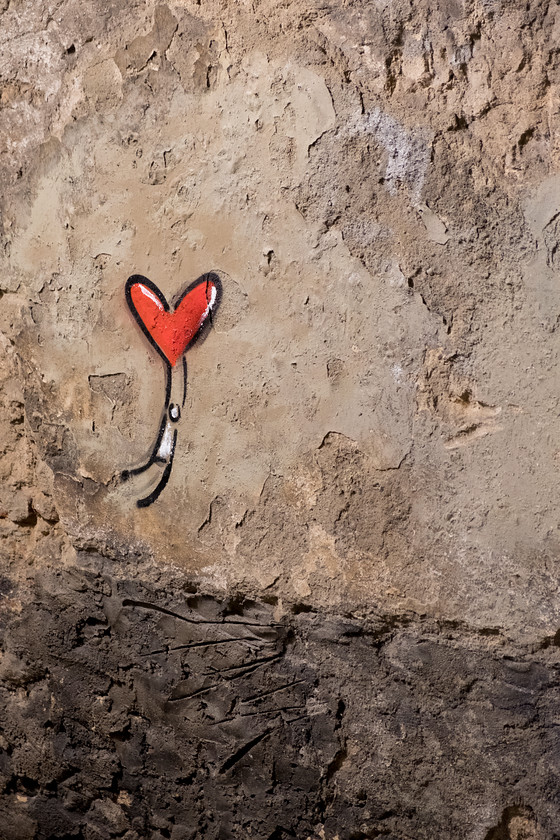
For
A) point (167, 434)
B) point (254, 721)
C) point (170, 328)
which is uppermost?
point (170, 328)

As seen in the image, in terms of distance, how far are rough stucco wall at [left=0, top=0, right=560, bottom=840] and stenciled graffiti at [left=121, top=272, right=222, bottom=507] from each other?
0.04 m

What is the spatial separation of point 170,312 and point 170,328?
57mm

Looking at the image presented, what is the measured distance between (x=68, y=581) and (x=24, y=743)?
2.54 feet

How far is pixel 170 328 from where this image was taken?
7.30 ft

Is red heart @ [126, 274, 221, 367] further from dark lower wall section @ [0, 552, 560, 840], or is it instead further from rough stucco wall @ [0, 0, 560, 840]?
dark lower wall section @ [0, 552, 560, 840]

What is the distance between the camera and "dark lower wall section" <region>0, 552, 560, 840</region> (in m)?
1.99

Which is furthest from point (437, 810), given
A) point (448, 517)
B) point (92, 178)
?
point (92, 178)

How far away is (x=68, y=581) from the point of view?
2.54m

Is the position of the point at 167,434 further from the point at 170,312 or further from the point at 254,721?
the point at 254,721

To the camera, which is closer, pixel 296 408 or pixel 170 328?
pixel 296 408

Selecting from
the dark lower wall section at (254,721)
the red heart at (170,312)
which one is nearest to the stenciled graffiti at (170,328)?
the red heart at (170,312)

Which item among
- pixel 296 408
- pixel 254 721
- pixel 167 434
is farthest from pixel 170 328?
pixel 254 721

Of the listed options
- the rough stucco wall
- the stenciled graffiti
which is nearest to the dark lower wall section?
the rough stucco wall

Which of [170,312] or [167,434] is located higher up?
[170,312]
